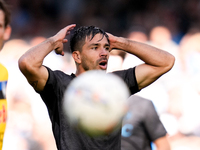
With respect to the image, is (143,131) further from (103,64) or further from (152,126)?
(103,64)

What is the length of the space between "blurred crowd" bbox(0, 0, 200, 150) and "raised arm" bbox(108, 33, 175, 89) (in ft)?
7.19

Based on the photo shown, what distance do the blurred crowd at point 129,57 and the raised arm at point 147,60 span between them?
7.19ft

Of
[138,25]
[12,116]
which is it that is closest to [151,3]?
[138,25]

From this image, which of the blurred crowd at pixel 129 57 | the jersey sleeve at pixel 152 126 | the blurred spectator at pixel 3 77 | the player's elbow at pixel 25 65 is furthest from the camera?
the blurred crowd at pixel 129 57

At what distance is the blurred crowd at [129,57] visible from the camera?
5.45 m

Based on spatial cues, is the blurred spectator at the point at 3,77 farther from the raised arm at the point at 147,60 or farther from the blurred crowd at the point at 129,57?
the blurred crowd at the point at 129,57

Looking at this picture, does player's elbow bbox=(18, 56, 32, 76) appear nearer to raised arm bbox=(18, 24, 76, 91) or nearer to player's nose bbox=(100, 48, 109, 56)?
raised arm bbox=(18, 24, 76, 91)

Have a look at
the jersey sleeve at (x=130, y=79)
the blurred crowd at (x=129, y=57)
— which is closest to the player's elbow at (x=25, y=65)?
the jersey sleeve at (x=130, y=79)

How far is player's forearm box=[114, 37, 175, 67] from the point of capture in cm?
262

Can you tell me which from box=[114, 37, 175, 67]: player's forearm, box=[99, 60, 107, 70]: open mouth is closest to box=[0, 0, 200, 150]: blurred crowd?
box=[114, 37, 175, 67]: player's forearm

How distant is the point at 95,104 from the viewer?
237cm

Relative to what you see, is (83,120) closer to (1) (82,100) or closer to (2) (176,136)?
(1) (82,100)

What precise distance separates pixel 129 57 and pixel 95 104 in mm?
2562

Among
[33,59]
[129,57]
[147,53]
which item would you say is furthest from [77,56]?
[129,57]
